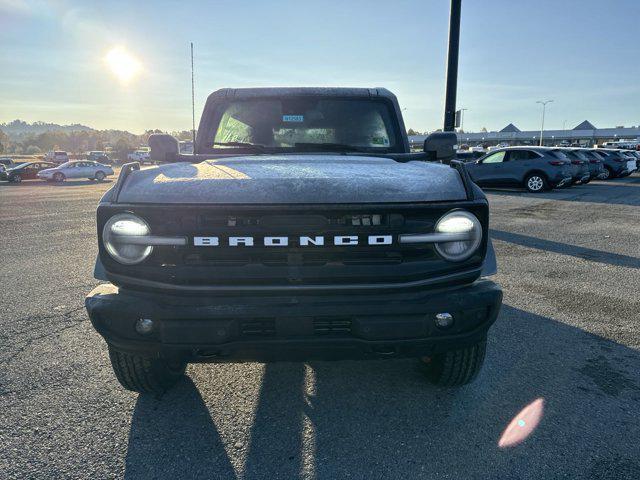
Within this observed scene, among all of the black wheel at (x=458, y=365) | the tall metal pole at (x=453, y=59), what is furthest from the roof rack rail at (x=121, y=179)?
the tall metal pole at (x=453, y=59)

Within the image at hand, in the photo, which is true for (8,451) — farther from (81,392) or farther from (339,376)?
(339,376)

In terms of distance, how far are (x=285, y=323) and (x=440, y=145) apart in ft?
6.32

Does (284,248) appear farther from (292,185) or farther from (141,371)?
(141,371)

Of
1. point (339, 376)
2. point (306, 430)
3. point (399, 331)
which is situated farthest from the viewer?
point (339, 376)

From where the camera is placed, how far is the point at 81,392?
300 cm

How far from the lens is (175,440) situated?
8.18ft

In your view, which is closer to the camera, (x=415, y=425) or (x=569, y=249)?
(x=415, y=425)

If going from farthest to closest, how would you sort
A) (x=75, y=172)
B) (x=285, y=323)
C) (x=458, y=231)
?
(x=75, y=172), (x=458, y=231), (x=285, y=323)

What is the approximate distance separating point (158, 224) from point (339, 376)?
1649mm

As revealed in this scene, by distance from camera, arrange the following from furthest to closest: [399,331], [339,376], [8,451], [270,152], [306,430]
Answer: [270,152] < [339,376] < [306,430] < [8,451] < [399,331]

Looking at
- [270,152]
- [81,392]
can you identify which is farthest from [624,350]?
[81,392]

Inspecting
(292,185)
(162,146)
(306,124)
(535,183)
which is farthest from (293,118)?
(535,183)

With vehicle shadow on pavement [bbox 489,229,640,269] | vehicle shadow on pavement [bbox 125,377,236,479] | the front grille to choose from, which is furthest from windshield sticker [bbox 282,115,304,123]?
vehicle shadow on pavement [bbox 489,229,640,269]

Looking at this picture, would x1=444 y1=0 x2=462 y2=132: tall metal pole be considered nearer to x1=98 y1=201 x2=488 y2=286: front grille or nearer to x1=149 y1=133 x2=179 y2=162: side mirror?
x1=149 y1=133 x2=179 y2=162: side mirror
